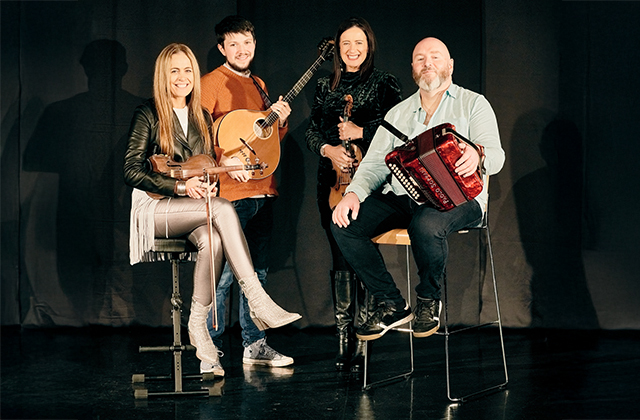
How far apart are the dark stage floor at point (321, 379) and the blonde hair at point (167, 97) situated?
4.00ft

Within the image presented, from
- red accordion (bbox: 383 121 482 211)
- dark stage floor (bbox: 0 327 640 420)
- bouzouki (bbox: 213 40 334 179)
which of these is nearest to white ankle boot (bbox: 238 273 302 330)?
dark stage floor (bbox: 0 327 640 420)

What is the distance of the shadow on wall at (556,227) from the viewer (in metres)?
4.77

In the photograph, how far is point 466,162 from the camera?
312 cm

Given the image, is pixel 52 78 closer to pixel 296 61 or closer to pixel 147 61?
pixel 147 61

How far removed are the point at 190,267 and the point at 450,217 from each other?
2.30 metres

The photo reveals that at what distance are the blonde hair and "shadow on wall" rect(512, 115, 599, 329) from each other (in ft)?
7.36

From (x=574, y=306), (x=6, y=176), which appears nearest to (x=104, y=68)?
(x=6, y=176)

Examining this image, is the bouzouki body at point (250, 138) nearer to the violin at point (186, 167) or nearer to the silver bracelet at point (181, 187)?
the violin at point (186, 167)

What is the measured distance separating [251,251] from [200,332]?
2.51 feet

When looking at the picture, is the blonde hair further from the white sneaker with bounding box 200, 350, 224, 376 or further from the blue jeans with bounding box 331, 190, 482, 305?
the white sneaker with bounding box 200, 350, 224, 376

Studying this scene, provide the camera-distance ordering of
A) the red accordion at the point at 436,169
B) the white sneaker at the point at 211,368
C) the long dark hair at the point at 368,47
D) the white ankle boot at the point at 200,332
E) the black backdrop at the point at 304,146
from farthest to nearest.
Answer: the black backdrop at the point at 304,146, the long dark hair at the point at 368,47, the white sneaker at the point at 211,368, the white ankle boot at the point at 200,332, the red accordion at the point at 436,169

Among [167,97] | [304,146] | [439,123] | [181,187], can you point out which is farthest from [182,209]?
[304,146]

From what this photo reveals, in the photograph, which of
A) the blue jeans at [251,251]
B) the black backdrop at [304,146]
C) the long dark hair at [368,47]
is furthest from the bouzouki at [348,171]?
the black backdrop at [304,146]

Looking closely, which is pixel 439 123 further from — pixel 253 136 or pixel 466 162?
pixel 253 136
